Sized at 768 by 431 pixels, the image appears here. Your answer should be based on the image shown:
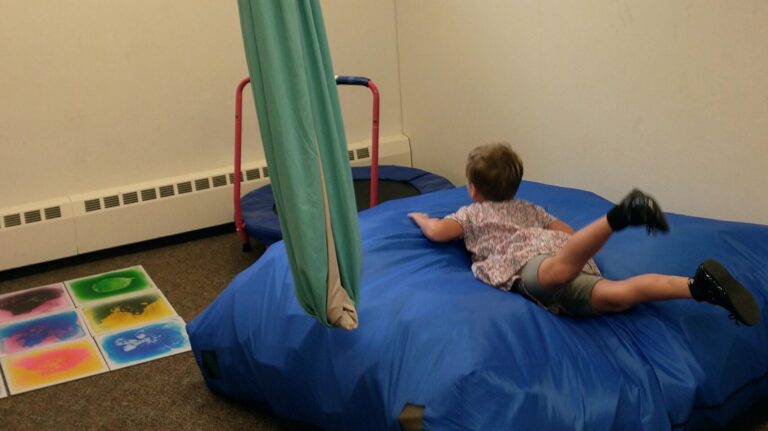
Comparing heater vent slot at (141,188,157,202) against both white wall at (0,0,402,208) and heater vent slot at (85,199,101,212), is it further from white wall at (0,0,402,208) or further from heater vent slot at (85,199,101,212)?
heater vent slot at (85,199,101,212)

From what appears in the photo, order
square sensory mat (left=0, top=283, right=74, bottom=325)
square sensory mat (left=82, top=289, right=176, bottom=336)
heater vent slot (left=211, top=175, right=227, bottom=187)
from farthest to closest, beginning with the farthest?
heater vent slot (left=211, top=175, right=227, bottom=187) < square sensory mat (left=0, top=283, right=74, bottom=325) < square sensory mat (left=82, top=289, right=176, bottom=336)

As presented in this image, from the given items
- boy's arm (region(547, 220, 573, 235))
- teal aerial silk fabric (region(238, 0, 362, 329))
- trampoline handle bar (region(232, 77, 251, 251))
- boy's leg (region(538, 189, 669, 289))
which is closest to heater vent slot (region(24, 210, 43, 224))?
trampoline handle bar (region(232, 77, 251, 251))

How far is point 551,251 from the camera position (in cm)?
259

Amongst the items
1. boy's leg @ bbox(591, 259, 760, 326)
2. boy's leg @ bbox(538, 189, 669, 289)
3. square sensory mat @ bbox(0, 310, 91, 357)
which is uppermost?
boy's leg @ bbox(538, 189, 669, 289)

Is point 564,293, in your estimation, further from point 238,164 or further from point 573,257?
point 238,164

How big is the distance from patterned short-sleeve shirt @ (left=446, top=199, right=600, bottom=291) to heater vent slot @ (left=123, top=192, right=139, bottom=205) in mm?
1893

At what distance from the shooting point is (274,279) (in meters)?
2.74

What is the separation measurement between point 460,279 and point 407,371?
40cm

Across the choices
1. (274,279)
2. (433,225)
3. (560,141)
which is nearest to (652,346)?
(433,225)

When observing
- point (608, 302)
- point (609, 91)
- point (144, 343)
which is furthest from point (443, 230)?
point (144, 343)

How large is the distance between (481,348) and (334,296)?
0.39 metres

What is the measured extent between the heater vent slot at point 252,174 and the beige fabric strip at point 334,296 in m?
2.17

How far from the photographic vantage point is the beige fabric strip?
7.51ft

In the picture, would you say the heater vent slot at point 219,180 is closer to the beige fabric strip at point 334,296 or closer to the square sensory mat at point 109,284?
the square sensory mat at point 109,284
